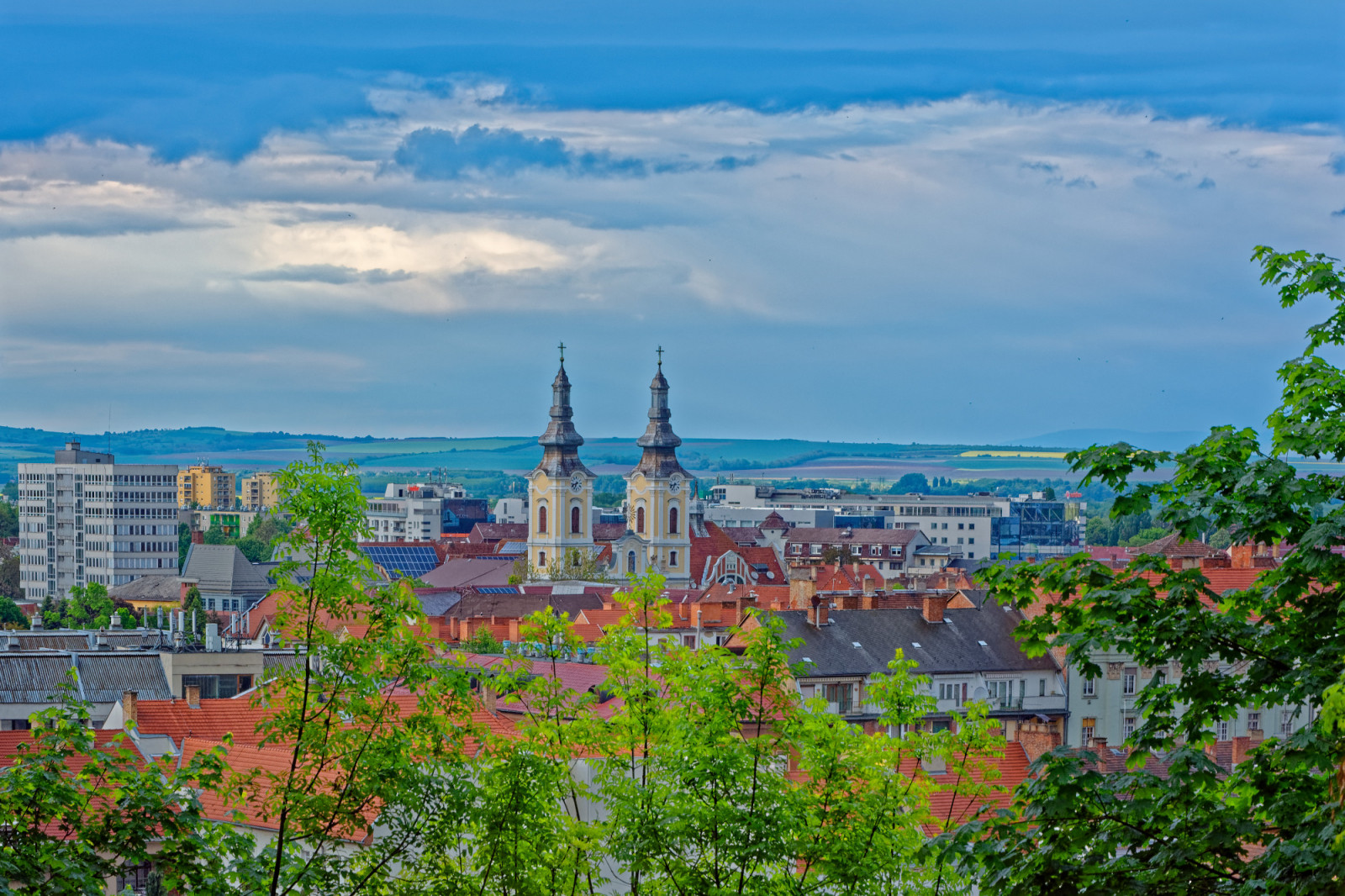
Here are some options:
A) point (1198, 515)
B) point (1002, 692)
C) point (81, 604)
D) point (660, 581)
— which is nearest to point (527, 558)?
point (81, 604)

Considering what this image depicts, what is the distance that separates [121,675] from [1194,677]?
5901cm

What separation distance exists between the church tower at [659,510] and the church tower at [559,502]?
15.3ft

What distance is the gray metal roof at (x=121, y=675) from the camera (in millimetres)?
67375

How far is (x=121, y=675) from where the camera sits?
68.4m

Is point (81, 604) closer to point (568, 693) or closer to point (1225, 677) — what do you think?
point (568, 693)

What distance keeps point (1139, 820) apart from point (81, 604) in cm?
15290

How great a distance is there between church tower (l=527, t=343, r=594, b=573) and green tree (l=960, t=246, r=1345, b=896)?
16486 cm

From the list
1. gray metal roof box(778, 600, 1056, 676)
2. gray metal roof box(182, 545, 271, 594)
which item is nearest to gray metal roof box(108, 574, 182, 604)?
gray metal roof box(182, 545, 271, 594)

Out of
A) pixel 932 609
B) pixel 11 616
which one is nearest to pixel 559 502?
pixel 11 616

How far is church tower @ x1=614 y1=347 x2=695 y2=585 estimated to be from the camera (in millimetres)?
181250

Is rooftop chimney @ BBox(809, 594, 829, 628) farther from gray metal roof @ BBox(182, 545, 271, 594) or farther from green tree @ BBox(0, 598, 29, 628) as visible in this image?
gray metal roof @ BBox(182, 545, 271, 594)

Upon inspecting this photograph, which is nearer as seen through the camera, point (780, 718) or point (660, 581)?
point (780, 718)

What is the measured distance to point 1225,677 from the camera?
52.1 feet

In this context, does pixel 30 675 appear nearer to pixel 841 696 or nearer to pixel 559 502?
pixel 841 696
